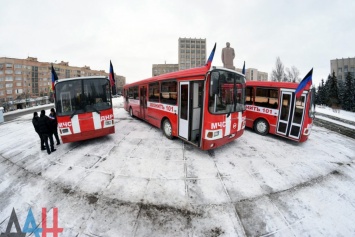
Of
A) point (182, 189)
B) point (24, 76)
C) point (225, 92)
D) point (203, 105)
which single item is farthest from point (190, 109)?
point (24, 76)

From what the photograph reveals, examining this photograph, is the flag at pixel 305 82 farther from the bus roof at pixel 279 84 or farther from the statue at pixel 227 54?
the statue at pixel 227 54

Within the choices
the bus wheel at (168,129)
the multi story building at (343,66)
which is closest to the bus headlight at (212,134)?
the bus wheel at (168,129)

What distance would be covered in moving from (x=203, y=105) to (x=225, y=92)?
895 mm

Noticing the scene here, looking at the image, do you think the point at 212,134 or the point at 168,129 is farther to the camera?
the point at 168,129

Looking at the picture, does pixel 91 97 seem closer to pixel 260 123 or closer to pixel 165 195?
pixel 165 195

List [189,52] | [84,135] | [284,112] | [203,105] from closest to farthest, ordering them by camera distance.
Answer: [203,105]
[84,135]
[284,112]
[189,52]

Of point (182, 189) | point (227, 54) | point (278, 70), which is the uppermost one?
point (278, 70)

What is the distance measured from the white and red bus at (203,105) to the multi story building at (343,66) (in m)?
88.4

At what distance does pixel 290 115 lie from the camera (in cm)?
736

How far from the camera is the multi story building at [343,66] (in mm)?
64694

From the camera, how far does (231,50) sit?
1088 centimetres

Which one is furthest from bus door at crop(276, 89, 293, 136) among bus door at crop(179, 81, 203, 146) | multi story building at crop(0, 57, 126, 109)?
multi story building at crop(0, 57, 126, 109)

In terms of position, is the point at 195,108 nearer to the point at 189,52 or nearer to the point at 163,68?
the point at 163,68

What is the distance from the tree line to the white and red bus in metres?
33.2
